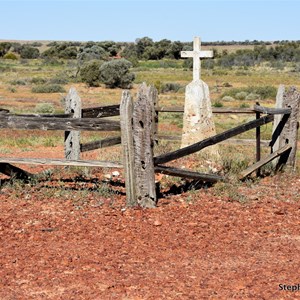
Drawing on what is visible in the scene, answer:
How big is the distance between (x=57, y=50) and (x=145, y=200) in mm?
81641

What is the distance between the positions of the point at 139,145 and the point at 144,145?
66mm

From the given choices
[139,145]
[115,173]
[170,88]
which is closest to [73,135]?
[115,173]

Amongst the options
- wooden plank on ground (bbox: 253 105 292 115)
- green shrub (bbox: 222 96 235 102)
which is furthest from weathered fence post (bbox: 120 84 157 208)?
green shrub (bbox: 222 96 235 102)

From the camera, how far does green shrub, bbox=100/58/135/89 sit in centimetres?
4128

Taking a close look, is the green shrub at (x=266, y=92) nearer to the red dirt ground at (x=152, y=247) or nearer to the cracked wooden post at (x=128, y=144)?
the red dirt ground at (x=152, y=247)

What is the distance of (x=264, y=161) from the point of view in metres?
8.54

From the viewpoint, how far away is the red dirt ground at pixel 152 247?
4629mm

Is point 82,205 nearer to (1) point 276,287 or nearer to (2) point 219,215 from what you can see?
(2) point 219,215

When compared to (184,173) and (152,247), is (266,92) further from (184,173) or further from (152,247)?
(152,247)

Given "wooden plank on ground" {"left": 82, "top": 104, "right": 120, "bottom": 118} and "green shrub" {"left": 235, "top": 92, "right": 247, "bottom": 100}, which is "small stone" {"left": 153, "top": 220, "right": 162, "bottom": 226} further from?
"green shrub" {"left": 235, "top": 92, "right": 247, "bottom": 100}

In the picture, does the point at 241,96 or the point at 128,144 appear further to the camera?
the point at 241,96

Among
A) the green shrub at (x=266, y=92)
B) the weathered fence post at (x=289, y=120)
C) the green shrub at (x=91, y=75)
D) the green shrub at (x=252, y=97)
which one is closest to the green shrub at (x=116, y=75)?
the green shrub at (x=91, y=75)

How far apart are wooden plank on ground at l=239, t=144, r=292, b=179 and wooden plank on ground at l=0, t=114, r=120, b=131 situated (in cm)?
222

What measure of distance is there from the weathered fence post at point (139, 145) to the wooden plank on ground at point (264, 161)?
1759 mm
